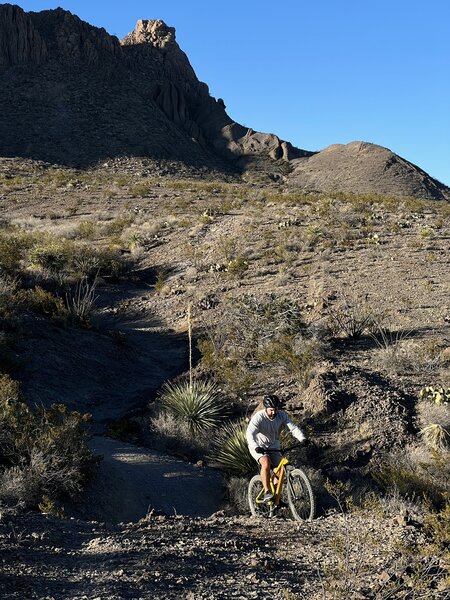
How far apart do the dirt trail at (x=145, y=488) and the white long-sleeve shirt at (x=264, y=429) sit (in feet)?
5.09

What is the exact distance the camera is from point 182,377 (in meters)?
13.0

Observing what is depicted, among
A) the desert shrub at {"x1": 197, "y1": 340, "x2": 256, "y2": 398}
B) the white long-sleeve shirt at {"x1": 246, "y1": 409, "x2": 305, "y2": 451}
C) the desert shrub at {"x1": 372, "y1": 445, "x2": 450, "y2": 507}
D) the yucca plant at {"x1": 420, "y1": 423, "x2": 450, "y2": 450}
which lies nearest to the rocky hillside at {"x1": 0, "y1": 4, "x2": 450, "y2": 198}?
the desert shrub at {"x1": 197, "y1": 340, "x2": 256, "y2": 398}

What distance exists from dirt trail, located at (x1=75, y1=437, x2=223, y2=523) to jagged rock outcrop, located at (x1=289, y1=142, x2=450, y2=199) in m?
49.4

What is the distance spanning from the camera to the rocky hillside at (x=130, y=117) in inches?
2293

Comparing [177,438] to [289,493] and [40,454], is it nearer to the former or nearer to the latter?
[40,454]

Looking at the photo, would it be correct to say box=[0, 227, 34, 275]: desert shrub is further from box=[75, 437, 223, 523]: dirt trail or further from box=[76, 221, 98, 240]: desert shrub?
box=[75, 437, 223, 523]: dirt trail

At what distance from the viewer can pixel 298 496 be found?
6879 millimetres

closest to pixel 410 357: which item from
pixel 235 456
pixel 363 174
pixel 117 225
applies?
pixel 235 456

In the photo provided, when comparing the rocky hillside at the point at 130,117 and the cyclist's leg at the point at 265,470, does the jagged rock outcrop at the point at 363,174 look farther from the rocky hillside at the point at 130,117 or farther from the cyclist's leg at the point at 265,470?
the cyclist's leg at the point at 265,470

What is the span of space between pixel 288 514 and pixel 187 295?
1137 cm

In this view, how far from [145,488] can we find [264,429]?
2284 mm

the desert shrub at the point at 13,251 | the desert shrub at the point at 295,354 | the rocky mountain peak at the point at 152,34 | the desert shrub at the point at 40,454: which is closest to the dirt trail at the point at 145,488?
the desert shrub at the point at 40,454

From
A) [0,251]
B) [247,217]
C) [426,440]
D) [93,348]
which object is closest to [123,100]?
[247,217]

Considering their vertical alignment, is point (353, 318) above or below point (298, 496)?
above
